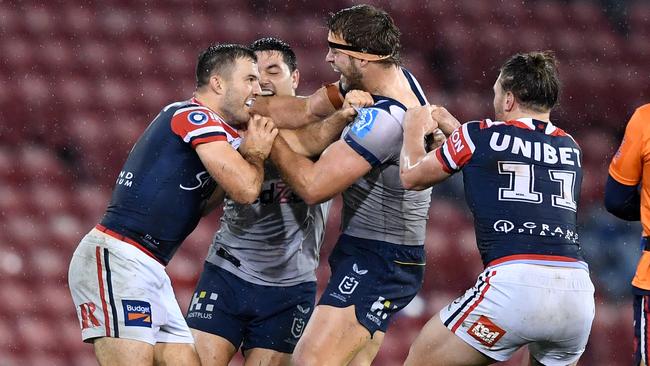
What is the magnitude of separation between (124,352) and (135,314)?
0.15m

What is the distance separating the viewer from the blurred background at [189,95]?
7355 mm

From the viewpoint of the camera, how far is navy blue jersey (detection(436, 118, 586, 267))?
416 centimetres

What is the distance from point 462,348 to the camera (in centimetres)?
420

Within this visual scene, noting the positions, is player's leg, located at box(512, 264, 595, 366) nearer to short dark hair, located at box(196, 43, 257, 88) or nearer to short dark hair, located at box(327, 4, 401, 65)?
short dark hair, located at box(327, 4, 401, 65)

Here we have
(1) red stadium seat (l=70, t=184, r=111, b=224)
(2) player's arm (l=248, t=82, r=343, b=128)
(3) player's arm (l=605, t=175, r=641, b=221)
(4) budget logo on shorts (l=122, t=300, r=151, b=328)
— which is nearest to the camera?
(4) budget logo on shorts (l=122, t=300, r=151, b=328)

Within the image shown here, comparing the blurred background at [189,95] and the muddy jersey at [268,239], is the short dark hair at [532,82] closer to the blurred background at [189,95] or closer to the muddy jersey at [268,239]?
the muddy jersey at [268,239]

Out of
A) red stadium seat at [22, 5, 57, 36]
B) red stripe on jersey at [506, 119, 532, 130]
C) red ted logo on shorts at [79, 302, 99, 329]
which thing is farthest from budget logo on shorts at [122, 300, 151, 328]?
red stadium seat at [22, 5, 57, 36]

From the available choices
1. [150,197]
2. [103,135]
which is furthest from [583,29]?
[150,197]

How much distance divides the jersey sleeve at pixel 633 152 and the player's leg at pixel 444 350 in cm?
102

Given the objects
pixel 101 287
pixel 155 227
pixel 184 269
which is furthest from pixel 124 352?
pixel 184 269

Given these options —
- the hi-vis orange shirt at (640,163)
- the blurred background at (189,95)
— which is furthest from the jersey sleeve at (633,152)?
the blurred background at (189,95)

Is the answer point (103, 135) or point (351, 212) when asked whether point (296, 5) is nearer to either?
point (103, 135)

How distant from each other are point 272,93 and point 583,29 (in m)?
3.86

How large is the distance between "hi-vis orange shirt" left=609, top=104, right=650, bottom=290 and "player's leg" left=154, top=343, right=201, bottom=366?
187 centimetres
